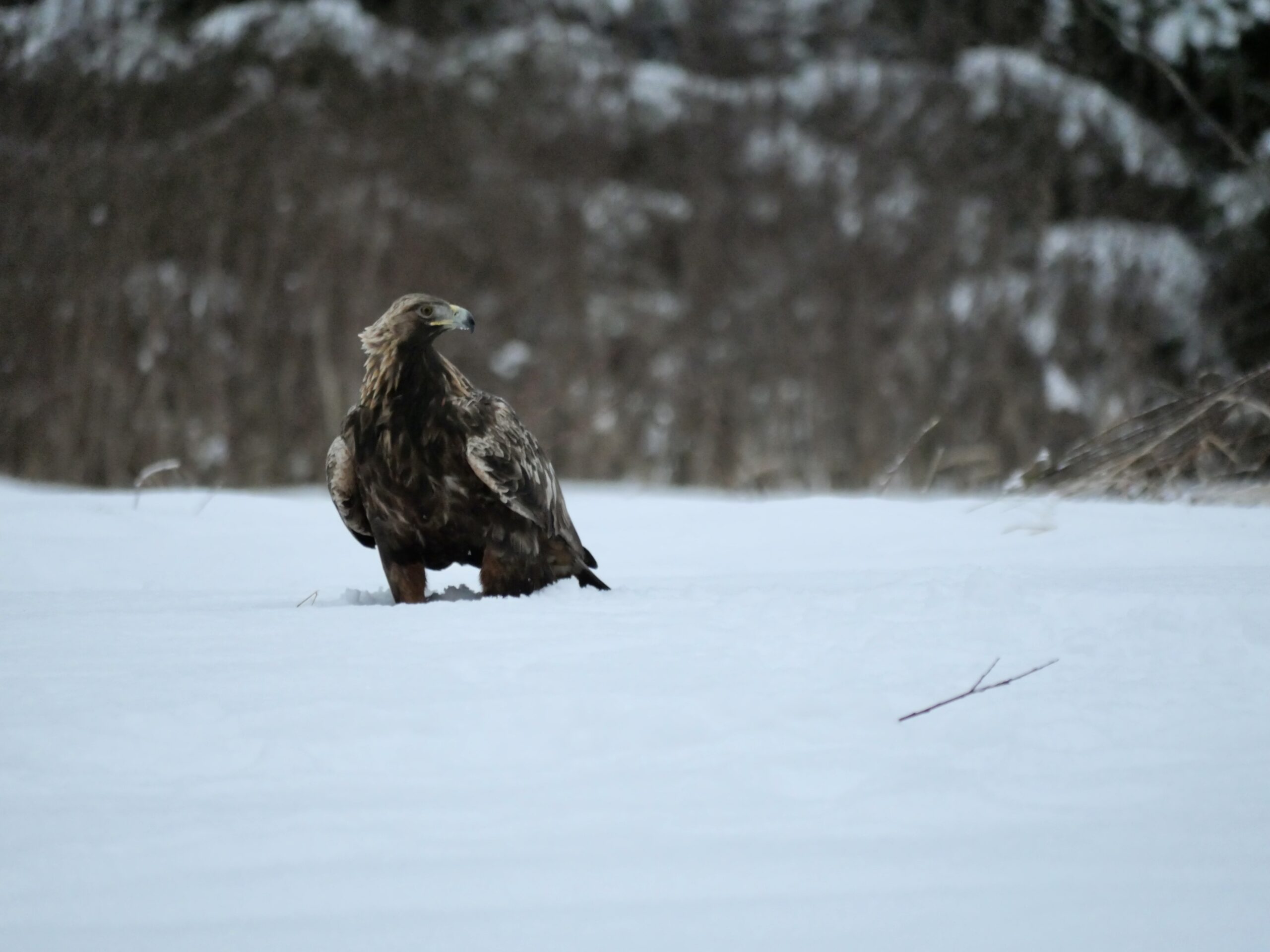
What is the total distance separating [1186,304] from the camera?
10.2 meters

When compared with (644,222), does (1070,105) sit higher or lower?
higher

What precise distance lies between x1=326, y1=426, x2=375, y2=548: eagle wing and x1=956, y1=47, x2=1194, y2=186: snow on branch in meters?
8.18

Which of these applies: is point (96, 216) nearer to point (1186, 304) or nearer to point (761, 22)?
point (761, 22)

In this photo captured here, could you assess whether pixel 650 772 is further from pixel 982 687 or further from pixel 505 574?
pixel 505 574

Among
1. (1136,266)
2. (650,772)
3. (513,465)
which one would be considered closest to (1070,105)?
(1136,266)

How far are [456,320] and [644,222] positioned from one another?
7.02m

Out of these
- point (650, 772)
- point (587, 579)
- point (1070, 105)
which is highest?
point (1070, 105)

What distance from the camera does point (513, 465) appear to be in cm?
323

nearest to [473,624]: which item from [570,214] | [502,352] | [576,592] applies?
[576,592]

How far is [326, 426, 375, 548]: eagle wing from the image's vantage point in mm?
3459

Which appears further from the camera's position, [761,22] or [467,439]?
[761,22]

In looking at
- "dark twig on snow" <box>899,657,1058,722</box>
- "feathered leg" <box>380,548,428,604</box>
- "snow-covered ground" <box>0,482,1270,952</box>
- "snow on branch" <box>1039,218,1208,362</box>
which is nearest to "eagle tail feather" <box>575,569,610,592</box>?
"feathered leg" <box>380,548,428,604</box>

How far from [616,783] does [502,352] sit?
8.02 metres

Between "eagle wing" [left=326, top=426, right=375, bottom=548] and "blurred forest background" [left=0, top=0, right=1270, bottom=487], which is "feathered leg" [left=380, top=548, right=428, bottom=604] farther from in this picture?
"blurred forest background" [left=0, top=0, right=1270, bottom=487]
